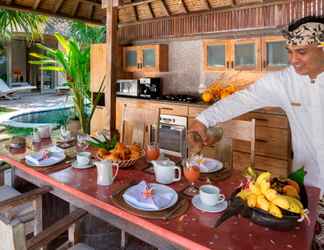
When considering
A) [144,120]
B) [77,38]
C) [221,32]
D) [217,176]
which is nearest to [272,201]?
[217,176]

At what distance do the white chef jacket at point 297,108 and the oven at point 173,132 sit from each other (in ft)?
7.00

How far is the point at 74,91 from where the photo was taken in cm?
488

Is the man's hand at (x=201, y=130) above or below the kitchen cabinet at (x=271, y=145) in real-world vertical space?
above

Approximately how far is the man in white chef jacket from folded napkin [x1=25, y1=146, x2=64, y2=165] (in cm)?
98

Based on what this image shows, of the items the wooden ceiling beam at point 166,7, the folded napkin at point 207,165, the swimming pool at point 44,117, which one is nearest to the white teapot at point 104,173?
the folded napkin at point 207,165

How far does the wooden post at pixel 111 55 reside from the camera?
3188mm

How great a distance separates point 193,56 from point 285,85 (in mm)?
2977

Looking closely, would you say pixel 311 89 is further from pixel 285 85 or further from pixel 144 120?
pixel 144 120

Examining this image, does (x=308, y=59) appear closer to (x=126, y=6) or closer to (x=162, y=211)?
(x=162, y=211)

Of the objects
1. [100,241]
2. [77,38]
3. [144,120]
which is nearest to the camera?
[100,241]

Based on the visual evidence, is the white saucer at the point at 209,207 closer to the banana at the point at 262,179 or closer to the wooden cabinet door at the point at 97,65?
the banana at the point at 262,179

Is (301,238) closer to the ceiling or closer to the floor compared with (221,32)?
closer to the floor

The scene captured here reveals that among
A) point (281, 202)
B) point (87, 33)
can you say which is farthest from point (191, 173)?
point (87, 33)

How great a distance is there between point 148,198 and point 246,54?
123 inches
